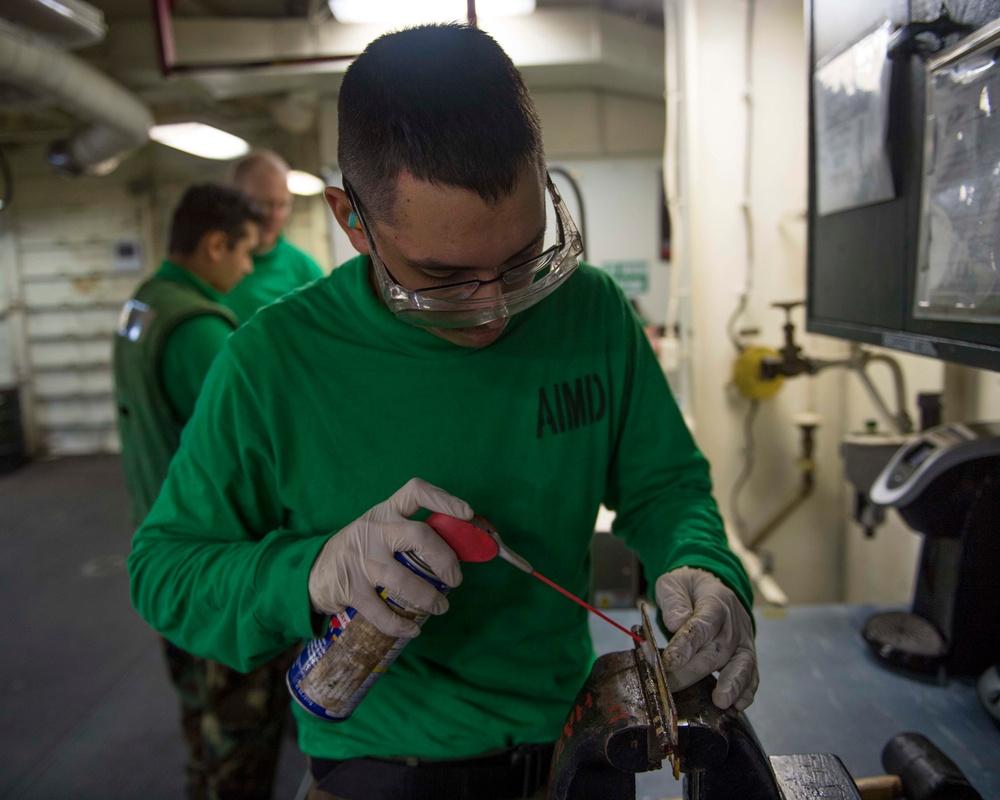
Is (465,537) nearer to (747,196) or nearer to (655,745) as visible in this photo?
(655,745)

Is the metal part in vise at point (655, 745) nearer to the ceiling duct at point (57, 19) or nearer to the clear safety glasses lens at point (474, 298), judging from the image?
the clear safety glasses lens at point (474, 298)

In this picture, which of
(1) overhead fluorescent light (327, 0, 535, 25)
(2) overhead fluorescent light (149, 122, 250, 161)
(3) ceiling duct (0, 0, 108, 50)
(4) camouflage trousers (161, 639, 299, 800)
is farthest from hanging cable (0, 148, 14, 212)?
(1) overhead fluorescent light (327, 0, 535, 25)

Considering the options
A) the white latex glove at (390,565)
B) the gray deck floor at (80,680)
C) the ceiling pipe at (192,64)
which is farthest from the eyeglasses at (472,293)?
the gray deck floor at (80,680)

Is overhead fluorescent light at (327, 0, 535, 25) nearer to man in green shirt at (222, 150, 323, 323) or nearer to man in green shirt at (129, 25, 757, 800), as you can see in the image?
man in green shirt at (129, 25, 757, 800)

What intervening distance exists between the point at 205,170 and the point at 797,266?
664 centimetres

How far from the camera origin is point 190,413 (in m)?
2.09

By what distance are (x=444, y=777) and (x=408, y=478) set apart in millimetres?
433

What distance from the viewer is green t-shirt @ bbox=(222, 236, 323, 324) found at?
2758 mm

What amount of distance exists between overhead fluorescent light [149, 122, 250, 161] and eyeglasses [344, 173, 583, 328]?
14.8 ft

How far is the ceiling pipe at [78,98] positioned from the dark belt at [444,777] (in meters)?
3.30

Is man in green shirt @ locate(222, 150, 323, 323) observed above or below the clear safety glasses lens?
above

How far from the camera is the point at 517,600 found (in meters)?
1.07

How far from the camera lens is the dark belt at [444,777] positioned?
1023mm

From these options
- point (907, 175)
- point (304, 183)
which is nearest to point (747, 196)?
point (907, 175)
